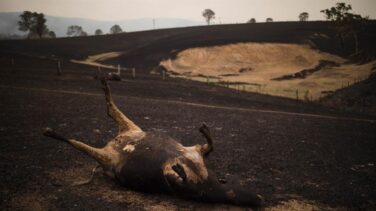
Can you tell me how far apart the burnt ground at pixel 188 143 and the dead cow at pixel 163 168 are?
0.92ft

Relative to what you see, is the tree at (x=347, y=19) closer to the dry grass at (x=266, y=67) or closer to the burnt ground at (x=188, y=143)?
the dry grass at (x=266, y=67)

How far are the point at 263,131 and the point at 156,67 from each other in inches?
1392

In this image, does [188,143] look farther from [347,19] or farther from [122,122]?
[347,19]

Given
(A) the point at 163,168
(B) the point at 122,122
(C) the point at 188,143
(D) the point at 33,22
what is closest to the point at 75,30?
(D) the point at 33,22

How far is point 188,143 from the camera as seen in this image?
10117mm

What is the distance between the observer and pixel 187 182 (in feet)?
16.8

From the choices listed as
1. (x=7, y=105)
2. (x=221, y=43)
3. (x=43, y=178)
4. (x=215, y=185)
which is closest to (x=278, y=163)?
(x=215, y=185)

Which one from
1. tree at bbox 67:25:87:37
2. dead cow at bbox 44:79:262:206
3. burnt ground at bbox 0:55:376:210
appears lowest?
burnt ground at bbox 0:55:376:210

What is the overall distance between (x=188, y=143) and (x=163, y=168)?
4.87 meters

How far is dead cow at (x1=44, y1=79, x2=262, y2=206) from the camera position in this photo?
16.9 feet

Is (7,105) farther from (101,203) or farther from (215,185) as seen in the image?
(215,185)

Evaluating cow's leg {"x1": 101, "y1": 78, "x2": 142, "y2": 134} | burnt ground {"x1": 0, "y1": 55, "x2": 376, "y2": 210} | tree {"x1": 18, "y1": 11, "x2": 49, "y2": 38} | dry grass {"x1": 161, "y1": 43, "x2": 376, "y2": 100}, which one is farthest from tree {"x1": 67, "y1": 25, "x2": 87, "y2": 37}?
cow's leg {"x1": 101, "y1": 78, "x2": 142, "y2": 134}

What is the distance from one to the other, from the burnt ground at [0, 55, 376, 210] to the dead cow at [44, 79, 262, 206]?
0.28 meters

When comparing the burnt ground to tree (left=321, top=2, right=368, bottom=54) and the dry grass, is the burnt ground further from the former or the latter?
tree (left=321, top=2, right=368, bottom=54)
